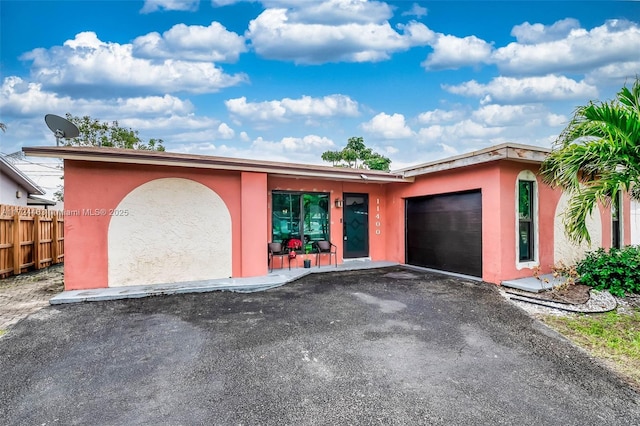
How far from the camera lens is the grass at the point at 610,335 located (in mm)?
2980

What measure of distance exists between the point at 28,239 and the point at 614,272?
47.4 ft

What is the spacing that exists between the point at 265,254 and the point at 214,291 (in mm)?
1521

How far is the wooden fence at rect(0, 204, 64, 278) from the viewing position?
25.3 feet

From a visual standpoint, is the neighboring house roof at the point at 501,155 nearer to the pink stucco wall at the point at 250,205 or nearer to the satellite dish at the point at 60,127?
the pink stucco wall at the point at 250,205

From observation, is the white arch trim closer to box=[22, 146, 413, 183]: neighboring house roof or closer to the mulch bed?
box=[22, 146, 413, 183]: neighboring house roof

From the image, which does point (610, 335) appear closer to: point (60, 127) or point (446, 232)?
point (446, 232)

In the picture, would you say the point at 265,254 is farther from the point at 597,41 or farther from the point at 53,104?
the point at 53,104

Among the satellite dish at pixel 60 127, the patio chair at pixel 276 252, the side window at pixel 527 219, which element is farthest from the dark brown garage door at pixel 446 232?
the satellite dish at pixel 60 127

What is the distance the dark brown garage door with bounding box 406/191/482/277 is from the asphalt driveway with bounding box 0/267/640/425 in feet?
8.04

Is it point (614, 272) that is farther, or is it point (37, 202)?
point (37, 202)

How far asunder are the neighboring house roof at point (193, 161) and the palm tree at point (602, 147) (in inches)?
180

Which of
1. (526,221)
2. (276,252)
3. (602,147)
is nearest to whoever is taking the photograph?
(602,147)

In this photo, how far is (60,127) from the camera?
6098 mm

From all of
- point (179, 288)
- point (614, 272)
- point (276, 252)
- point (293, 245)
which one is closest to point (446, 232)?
point (614, 272)
